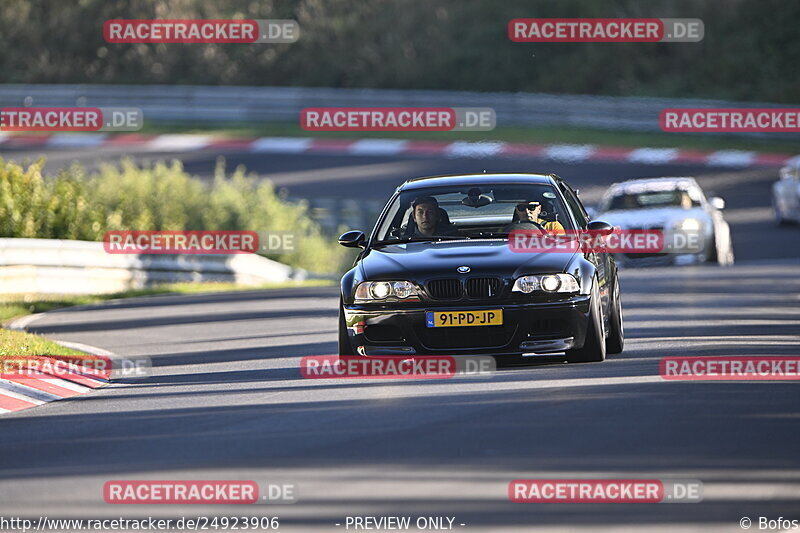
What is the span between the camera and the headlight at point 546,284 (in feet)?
37.3

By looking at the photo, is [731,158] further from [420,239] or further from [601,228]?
[420,239]

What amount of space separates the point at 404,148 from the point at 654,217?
646 inches

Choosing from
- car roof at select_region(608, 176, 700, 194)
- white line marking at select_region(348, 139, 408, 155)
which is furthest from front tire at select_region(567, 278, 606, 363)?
white line marking at select_region(348, 139, 408, 155)

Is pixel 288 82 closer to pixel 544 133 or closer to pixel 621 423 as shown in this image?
pixel 544 133

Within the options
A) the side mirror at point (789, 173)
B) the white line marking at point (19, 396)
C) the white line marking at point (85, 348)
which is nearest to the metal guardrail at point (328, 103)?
the side mirror at point (789, 173)

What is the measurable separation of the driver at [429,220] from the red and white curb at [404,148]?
23792 mm

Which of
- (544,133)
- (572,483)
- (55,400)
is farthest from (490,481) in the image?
(544,133)

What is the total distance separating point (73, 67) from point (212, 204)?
77.0 ft

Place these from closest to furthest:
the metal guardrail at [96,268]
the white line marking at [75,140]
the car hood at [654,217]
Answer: the metal guardrail at [96,268] < the car hood at [654,217] < the white line marking at [75,140]

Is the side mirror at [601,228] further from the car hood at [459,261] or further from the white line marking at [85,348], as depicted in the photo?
the white line marking at [85,348]

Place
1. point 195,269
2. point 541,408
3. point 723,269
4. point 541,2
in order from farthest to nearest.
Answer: point 541,2 → point 195,269 → point 723,269 → point 541,408

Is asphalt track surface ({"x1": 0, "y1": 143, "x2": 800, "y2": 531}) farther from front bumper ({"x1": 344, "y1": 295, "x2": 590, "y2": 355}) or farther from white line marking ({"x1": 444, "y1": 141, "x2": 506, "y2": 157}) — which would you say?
white line marking ({"x1": 444, "y1": 141, "x2": 506, "y2": 157})

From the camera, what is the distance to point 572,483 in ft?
24.6

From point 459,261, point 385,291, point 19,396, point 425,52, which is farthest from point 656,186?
point 425,52
